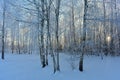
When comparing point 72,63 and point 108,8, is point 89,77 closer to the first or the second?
point 72,63

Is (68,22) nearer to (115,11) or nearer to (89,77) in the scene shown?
(115,11)

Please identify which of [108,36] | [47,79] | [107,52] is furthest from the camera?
[108,36]

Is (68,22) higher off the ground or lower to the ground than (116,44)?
higher

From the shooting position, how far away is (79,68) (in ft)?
53.6

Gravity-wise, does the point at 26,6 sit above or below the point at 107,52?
above

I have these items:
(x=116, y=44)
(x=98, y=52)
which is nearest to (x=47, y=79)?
(x=98, y=52)

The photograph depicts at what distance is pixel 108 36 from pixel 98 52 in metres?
8.03

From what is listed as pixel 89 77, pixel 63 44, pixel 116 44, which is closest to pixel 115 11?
pixel 116 44

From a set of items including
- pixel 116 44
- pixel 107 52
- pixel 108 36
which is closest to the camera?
pixel 107 52

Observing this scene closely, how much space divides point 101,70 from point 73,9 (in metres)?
20.0

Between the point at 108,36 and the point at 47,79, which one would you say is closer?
the point at 47,79

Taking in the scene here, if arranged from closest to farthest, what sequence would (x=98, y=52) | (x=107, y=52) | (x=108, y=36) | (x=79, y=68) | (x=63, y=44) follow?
(x=79, y=68)
(x=98, y=52)
(x=107, y=52)
(x=108, y=36)
(x=63, y=44)

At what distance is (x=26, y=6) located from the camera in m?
17.2

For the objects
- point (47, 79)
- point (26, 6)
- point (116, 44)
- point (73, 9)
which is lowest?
point (47, 79)
